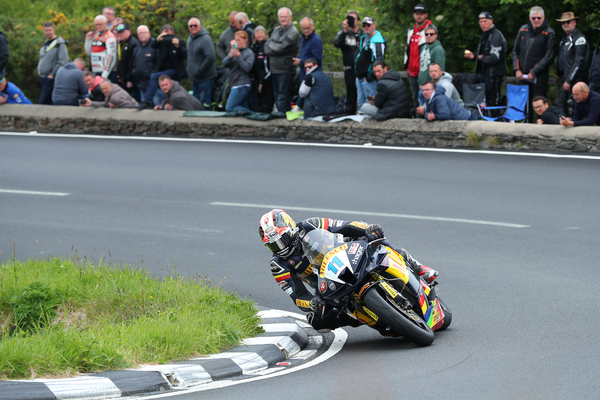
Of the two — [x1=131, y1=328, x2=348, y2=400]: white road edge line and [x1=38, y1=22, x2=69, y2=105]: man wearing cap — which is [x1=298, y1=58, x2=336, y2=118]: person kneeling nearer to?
[x1=38, y1=22, x2=69, y2=105]: man wearing cap

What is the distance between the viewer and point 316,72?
16.8 m

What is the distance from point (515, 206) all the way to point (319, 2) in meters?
14.7

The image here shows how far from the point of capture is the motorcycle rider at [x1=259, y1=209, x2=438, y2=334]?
23.1 feet

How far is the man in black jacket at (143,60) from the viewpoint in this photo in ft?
63.9

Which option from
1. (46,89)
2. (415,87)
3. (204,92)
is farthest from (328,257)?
(46,89)

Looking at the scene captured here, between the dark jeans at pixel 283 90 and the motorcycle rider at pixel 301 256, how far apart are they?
1022 cm

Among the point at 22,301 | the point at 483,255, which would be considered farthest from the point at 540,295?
the point at 22,301

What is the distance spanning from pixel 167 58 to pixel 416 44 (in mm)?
6075

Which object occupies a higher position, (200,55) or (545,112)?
(200,55)

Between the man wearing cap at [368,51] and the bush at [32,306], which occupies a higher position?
the man wearing cap at [368,51]

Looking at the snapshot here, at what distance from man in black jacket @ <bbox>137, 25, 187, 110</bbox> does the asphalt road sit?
167 cm

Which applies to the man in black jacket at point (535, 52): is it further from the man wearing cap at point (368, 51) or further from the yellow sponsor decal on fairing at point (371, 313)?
the yellow sponsor decal on fairing at point (371, 313)

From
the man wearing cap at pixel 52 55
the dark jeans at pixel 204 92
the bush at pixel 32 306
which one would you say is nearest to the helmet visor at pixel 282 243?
the bush at pixel 32 306

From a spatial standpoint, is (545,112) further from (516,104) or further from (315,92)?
(315,92)
